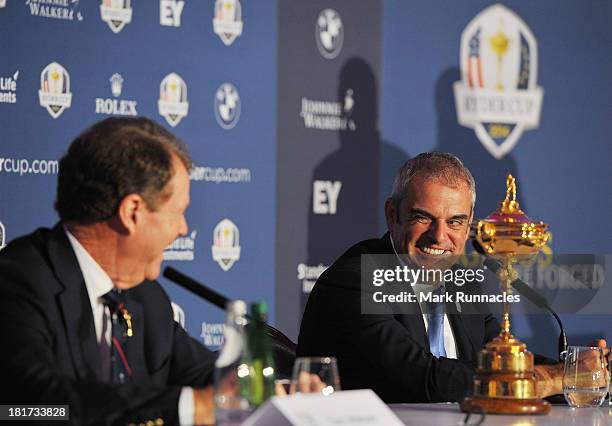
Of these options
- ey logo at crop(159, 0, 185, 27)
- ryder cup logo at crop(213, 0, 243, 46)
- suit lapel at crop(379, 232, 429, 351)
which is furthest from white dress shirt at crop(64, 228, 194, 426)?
ryder cup logo at crop(213, 0, 243, 46)

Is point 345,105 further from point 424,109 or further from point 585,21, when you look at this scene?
point 585,21

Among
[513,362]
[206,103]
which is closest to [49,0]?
[206,103]

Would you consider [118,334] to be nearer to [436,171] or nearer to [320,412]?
[320,412]

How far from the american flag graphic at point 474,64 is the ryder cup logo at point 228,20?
1356 millimetres

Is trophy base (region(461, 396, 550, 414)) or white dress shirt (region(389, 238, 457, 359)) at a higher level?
white dress shirt (region(389, 238, 457, 359))

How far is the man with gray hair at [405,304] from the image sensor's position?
3305 mm

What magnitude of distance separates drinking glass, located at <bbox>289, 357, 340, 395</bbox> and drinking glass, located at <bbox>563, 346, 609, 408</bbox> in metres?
1.04

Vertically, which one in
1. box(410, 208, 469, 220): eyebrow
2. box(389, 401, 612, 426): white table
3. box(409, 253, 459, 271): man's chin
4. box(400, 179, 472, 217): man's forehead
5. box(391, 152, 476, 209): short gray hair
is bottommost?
box(389, 401, 612, 426): white table

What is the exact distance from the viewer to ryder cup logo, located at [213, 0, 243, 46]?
193 inches

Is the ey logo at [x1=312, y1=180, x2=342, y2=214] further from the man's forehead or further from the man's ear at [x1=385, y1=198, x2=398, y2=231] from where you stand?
the man's forehead

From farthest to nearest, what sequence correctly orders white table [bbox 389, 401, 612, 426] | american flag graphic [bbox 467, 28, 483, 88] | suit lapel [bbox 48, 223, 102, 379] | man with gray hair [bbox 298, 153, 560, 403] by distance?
1. american flag graphic [bbox 467, 28, 483, 88]
2. man with gray hair [bbox 298, 153, 560, 403]
3. white table [bbox 389, 401, 612, 426]
4. suit lapel [bbox 48, 223, 102, 379]

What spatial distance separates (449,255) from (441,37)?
2.28 m

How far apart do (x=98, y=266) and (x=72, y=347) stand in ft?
0.67

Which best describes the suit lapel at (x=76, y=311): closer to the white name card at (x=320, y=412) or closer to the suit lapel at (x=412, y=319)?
the white name card at (x=320, y=412)
